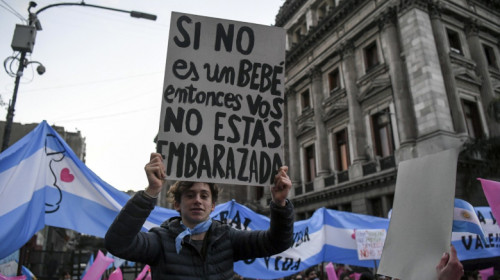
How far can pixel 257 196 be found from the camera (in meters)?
30.1

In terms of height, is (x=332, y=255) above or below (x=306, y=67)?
below

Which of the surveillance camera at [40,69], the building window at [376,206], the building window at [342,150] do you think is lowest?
the building window at [376,206]

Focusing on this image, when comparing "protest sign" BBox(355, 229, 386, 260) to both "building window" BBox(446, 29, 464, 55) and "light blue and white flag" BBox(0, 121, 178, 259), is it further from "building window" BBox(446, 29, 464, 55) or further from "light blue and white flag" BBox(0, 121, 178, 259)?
"building window" BBox(446, 29, 464, 55)

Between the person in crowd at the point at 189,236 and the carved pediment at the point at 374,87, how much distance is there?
56.0ft

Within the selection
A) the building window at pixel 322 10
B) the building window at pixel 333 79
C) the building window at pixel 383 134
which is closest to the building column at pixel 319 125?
the building window at pixel 333 79

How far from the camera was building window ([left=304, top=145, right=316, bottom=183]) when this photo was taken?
22834mm

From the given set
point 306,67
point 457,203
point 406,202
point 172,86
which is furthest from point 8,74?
point 306,67

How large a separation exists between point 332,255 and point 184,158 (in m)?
6.26

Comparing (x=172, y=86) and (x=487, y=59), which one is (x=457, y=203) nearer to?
(x=172, y=86)

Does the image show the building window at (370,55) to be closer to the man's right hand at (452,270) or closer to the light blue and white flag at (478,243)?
the light blue and white flag at (478,243)

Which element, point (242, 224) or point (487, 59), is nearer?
point (242, 224)

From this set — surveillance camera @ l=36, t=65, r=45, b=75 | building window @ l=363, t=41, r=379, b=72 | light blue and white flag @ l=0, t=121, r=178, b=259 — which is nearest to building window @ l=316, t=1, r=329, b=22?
building window @ l=363, t=41, r=379, b=72

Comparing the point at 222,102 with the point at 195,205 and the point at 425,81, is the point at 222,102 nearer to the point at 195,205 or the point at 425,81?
the point at 195,205

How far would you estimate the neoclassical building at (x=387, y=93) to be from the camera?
Answer: 15.2m
